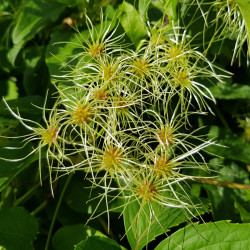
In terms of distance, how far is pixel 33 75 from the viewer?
3.67ft

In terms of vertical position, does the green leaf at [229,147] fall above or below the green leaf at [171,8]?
below

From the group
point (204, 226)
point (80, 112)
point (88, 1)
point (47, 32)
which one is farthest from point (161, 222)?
point (47, 32)

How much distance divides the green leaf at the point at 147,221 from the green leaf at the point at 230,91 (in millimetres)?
278

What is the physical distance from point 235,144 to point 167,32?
0.28m

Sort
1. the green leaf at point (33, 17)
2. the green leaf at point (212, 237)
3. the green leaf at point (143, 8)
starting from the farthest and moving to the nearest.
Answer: the green leaf at point (33, 17), the green leaf at point (143, 8), the green leaf at point (212, 237)

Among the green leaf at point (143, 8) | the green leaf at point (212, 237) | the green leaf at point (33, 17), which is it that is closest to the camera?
the green leaf at point (212, 237)

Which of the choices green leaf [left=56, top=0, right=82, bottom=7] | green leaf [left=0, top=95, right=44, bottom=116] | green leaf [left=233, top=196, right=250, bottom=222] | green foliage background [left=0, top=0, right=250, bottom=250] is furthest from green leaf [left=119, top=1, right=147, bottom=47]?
green leaf [left=233, top=196, right=250, bottom=222]

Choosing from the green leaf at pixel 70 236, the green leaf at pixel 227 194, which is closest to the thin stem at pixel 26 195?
the green leaf at pixel 70 236

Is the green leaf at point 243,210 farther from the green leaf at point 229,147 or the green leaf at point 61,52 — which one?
the green leaf at point 61,52

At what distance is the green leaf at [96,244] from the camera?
715 millimetres

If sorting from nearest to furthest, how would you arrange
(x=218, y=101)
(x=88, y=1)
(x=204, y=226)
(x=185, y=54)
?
(x=204, y=226), (x=185, y=54), (x=88, y=1), (x=218, y=101)

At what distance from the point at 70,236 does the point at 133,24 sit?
448 mm

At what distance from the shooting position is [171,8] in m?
0.82

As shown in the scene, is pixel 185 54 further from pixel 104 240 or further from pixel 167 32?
pixel 104 240
